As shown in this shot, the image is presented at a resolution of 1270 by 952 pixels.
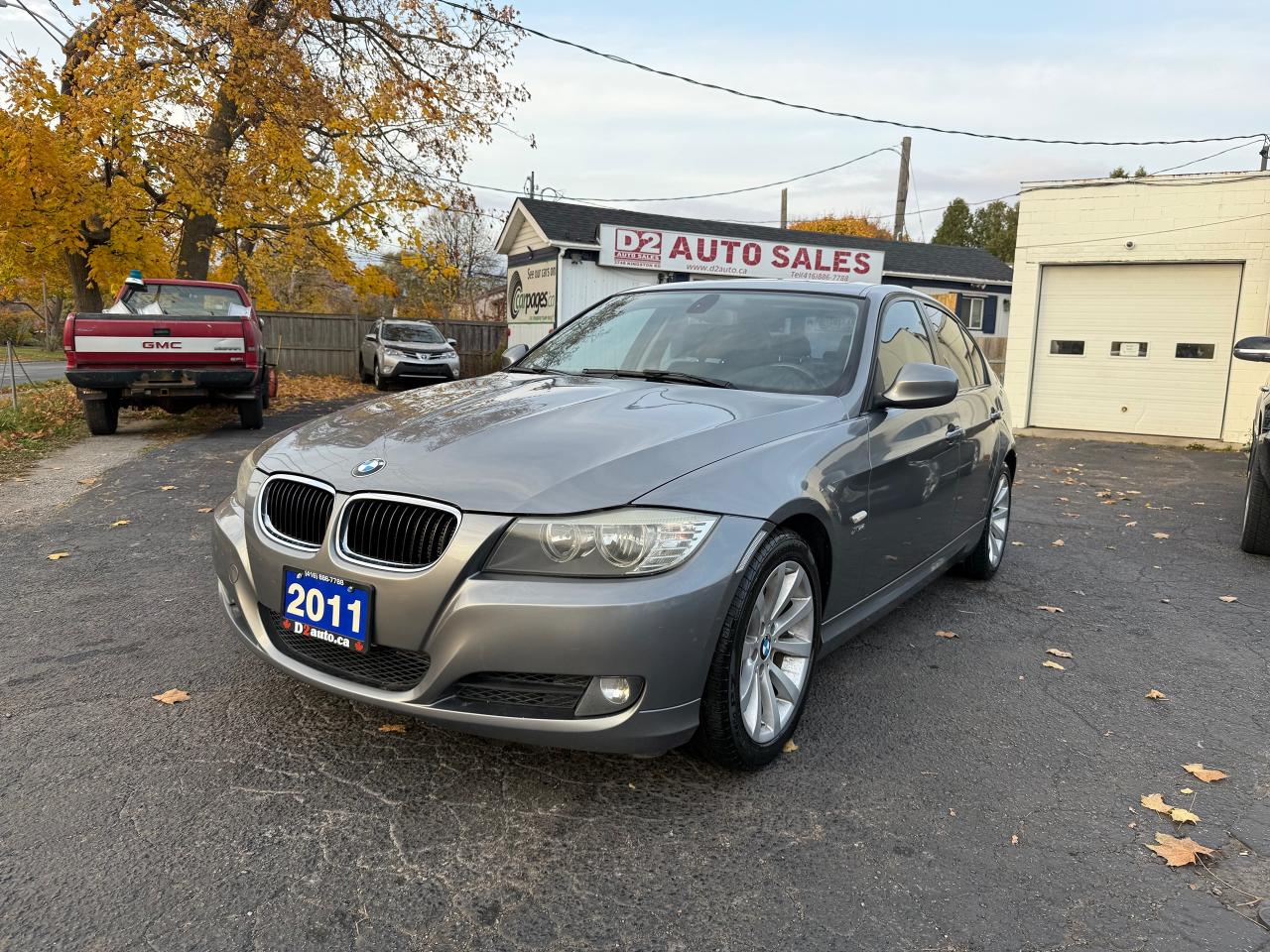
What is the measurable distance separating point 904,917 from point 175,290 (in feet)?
37.4

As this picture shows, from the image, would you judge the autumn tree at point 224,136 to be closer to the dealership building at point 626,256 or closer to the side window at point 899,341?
Answer: the dealership building at point 626,256

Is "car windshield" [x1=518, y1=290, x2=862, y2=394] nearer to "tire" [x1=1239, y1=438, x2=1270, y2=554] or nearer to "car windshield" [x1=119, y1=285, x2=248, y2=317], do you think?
"tire" [x1=1239, y1=438, x2=1270, y2=554]

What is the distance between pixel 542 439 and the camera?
8.96 feet

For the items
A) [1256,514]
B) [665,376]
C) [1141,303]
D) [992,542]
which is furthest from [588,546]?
[1141,303]

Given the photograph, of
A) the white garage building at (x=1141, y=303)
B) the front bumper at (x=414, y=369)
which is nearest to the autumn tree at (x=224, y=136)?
the front bumper at (x=414, y=369)

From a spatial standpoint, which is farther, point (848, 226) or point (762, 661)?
point (848, 226)

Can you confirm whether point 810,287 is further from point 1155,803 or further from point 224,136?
point 224,136

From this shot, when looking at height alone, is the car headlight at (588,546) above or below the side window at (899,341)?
below

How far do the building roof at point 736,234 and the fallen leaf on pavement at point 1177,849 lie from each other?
60.0 ft

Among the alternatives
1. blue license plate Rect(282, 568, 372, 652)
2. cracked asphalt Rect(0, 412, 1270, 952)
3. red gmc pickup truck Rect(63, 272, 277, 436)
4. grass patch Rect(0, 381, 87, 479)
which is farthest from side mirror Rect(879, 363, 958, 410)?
red gmc pickup truck Rect(63, 272, 277, 436)

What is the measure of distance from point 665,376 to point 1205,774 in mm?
2395

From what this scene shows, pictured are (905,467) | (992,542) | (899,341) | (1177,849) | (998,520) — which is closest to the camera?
(1177,849)

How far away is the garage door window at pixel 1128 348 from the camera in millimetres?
13375

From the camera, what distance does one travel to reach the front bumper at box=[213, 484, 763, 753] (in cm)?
230
